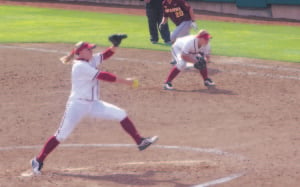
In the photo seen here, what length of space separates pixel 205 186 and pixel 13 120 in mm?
5323

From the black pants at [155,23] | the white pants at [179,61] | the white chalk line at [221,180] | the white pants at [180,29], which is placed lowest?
the black pants at [155,23]

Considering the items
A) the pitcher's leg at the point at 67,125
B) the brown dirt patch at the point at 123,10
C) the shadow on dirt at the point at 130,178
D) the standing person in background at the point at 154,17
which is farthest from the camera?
the brown dirt patch at the point at 123,10

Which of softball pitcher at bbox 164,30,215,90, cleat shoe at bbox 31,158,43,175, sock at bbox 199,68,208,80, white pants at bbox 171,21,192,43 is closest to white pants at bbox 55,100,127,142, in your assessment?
cleat shoe at bbox 31,158,43,175

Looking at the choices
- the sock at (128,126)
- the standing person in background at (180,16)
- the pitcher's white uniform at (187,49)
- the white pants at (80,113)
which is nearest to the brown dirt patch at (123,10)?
the standing person in background at (180,16)

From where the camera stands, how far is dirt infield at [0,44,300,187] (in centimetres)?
977

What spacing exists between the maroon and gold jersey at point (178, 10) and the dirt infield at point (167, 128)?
4.28ft

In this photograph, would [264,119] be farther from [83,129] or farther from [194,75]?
[194,75]

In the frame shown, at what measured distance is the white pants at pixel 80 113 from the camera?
10.1 meters

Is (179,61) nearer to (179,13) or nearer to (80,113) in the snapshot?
(179,13)

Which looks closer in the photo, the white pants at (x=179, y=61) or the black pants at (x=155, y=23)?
the white pants at (x=179, y=61)

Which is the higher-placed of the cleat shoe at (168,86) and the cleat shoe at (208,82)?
the cleat shoe at (168,86)

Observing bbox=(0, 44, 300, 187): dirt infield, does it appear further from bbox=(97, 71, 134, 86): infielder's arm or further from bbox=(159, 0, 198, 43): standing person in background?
bbox=(97, 71, 134, 86): infielder's arm

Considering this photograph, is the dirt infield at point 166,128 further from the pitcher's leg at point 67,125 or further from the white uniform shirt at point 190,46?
the white uniform shirt at point 190,46

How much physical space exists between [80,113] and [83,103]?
0.14 meters
